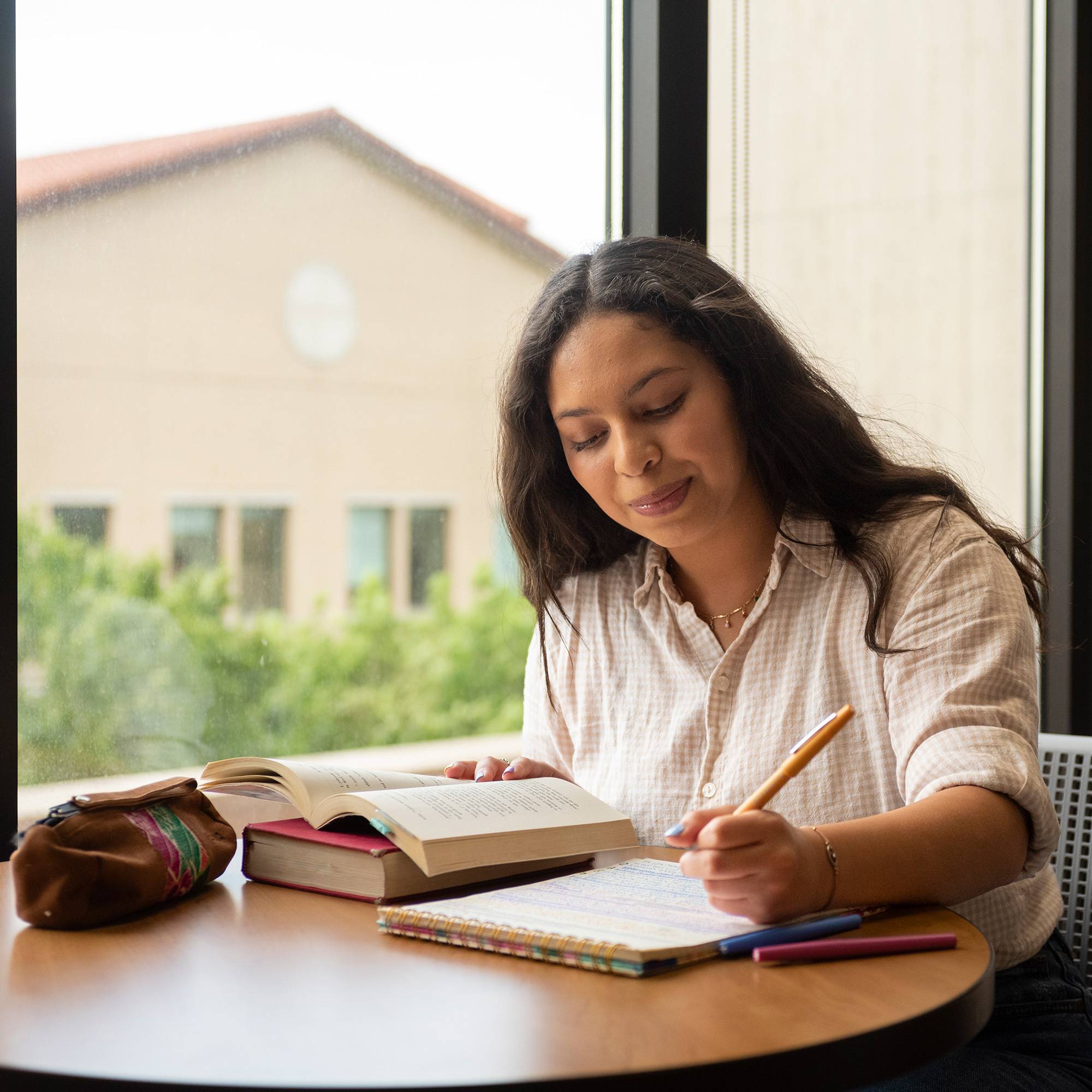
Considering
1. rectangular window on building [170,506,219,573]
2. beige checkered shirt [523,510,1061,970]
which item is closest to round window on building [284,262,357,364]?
rectangular window on building [170,506,219,573]

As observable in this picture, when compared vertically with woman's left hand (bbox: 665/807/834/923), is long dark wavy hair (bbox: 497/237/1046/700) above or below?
above

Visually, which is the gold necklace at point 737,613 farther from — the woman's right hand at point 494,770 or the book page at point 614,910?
the book page at point 614,910

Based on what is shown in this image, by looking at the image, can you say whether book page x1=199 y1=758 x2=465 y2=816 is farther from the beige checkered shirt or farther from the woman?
the beige checkered shirt

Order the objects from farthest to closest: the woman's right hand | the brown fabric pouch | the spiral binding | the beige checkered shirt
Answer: the woman's right hand < the beige checkered shirt < the brown fabric pouch < the spiral binding

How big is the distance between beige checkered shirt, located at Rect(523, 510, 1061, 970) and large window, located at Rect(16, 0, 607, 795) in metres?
0.35

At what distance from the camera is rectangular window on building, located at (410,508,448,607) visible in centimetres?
268

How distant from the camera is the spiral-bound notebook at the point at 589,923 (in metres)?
0.81

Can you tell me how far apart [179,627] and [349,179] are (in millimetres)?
750

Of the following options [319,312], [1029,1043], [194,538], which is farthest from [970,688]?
[319,312]

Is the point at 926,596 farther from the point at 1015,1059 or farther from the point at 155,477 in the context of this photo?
the point at 155,477

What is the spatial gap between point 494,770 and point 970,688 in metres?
0.51

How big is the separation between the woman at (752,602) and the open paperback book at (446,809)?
16cm

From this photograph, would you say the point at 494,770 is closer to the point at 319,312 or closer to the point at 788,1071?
the point at 788,1071

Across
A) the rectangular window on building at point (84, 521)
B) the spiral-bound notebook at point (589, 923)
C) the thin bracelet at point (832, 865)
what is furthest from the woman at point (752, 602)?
the rectangular window on building at point (84, 521)
